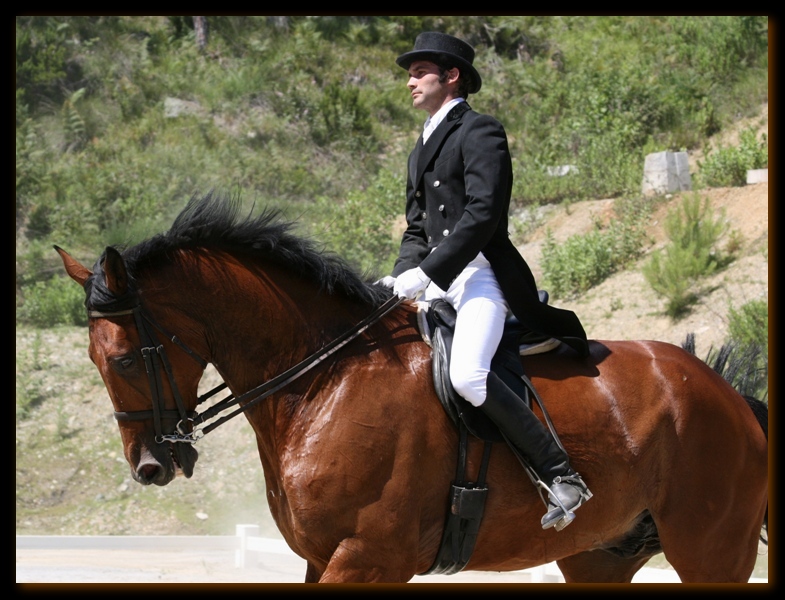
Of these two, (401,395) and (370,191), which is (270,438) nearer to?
(401,395)

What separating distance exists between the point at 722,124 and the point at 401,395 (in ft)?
45.3

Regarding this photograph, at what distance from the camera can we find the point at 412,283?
165 inches

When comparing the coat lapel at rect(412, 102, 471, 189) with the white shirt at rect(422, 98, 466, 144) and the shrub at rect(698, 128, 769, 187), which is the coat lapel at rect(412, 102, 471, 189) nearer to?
the white shirt at rect(422, 98, 466, 144)

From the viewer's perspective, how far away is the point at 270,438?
4.17m

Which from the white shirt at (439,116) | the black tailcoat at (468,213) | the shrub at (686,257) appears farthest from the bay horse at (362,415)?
the shrub at (686,257)

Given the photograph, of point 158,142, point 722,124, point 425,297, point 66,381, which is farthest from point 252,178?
point 425,297

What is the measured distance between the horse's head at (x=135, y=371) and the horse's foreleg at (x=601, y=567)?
2.41 m

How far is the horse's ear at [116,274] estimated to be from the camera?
3914 millimetres

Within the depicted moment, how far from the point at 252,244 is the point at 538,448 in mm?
1596

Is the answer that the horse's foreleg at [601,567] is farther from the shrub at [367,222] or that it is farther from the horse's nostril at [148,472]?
the shrub at [367,222]

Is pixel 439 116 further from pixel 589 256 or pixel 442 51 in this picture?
pixel 589 256

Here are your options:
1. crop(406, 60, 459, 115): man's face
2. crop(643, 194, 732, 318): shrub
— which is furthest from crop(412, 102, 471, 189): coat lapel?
crop(643, 194, 732, 318): shrub

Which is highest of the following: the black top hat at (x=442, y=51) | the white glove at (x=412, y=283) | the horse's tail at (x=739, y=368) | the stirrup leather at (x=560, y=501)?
the black top hat at (x=442, y=51)

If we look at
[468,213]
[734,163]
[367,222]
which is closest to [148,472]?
[468,213]
